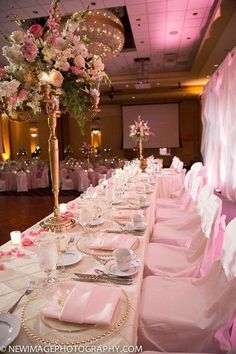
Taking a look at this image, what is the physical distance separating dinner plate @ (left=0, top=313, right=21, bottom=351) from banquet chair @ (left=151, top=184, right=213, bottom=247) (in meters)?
1.90

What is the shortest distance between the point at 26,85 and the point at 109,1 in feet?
12.9

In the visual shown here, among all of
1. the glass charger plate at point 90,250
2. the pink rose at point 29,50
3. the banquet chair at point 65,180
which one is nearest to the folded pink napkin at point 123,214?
the glass charger plate at point 90,250

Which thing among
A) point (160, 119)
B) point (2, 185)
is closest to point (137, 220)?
point (2, 185)

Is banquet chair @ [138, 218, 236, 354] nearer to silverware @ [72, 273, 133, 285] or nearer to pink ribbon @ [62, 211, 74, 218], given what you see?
silverware @ [72, 273, 133, 285]

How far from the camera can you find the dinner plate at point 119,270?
1346mm

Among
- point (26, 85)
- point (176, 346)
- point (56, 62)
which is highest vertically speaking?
point (56, 62)

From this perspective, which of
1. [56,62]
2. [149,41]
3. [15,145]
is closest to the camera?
[56,62]

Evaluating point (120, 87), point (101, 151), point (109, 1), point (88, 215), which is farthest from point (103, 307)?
point (101, 151)

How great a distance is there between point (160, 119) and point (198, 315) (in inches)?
574

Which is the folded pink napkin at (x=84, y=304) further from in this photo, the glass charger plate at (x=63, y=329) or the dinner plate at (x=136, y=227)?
the dinner plate at (x=136, y=227)

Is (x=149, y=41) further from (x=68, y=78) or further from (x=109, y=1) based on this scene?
(x=68, y=78)

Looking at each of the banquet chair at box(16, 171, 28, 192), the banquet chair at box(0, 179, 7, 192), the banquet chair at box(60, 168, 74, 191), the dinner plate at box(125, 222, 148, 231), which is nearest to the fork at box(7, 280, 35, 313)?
the dinner plate at box(125, 222, 148, 231)

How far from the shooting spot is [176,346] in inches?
55.9

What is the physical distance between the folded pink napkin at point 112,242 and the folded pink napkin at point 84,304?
45 cm
